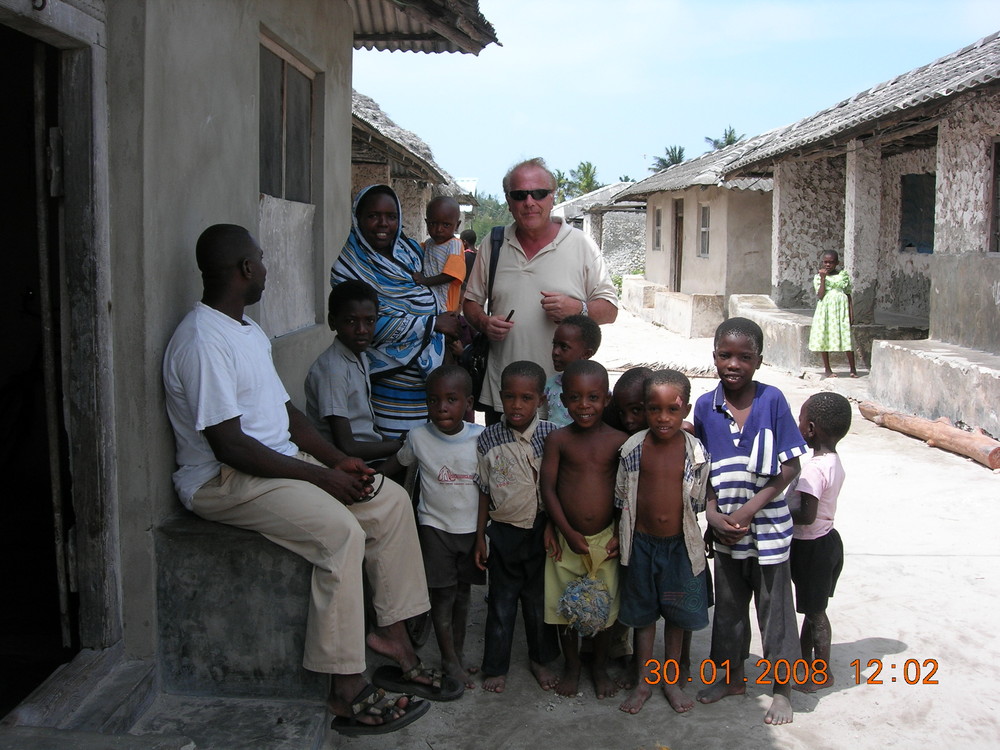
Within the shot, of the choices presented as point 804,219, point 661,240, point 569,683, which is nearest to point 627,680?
point 569,683

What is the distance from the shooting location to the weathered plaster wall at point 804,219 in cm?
1405

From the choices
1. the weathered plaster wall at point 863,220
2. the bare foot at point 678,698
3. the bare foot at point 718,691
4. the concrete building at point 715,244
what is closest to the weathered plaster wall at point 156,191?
the bare foot at point 678,698

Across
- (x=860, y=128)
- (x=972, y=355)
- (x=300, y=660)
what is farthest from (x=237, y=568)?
(x=860, y=128)

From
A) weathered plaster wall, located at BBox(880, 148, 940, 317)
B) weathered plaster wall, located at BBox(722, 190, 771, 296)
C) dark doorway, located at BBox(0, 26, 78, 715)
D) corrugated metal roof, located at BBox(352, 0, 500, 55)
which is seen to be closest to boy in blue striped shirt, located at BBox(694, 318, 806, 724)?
dark doorway, located at BBox(0, 26, 78, 715)

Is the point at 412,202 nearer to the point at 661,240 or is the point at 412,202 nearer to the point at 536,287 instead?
the point at 661,240

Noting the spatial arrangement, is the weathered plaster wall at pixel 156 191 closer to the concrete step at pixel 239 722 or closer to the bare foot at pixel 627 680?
the concrete step at pixel 239 722

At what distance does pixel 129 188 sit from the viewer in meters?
2.93

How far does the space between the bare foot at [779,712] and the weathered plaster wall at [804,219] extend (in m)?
11.7

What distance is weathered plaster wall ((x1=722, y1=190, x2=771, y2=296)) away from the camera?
16500mm

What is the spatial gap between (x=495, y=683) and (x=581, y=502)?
30.2 inches

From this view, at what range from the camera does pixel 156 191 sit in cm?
304

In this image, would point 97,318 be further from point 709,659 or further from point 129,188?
point 709,659

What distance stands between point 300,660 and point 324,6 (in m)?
3.81

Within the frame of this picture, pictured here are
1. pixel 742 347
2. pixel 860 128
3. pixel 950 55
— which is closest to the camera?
pixel 742 347
